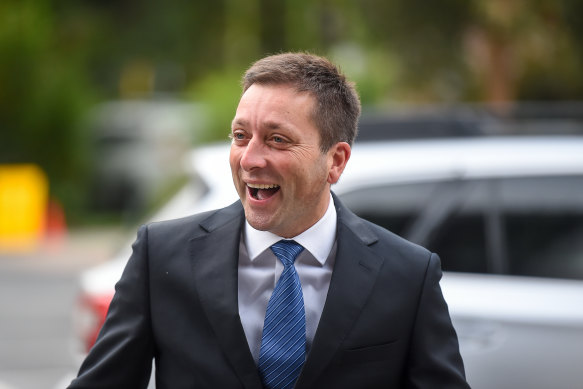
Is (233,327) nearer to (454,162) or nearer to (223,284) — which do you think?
(223,284)

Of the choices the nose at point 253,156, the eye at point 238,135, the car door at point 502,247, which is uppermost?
the eye at point 238,135

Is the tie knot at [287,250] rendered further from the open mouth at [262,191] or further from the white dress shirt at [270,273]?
the open mouth at [262,191]

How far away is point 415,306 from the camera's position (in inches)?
102

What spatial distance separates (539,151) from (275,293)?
6.76ft

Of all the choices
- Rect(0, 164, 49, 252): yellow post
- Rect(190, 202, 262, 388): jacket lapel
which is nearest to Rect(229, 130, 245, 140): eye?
Rect(190, 202, 262, 388): jacket lapel

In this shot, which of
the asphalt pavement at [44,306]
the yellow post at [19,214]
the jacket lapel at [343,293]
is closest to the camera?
the jacket lapel at [343,293]

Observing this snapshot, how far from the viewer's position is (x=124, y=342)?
2523mm

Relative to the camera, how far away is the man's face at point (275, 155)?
99.0 inches

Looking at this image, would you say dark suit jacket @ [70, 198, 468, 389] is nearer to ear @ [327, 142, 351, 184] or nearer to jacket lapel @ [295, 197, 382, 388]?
jacket lapel @ [295, 197, 382, 388]

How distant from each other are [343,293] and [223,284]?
30 cm

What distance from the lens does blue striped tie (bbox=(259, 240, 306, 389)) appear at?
2.52 metres

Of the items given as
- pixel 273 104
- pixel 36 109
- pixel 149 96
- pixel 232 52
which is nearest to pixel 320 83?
pixel 273 104

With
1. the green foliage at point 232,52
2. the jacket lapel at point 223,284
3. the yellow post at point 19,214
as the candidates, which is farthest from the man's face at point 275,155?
the yellow post at point 19,214

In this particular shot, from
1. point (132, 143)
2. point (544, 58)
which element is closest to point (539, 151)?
point (544, 58)
